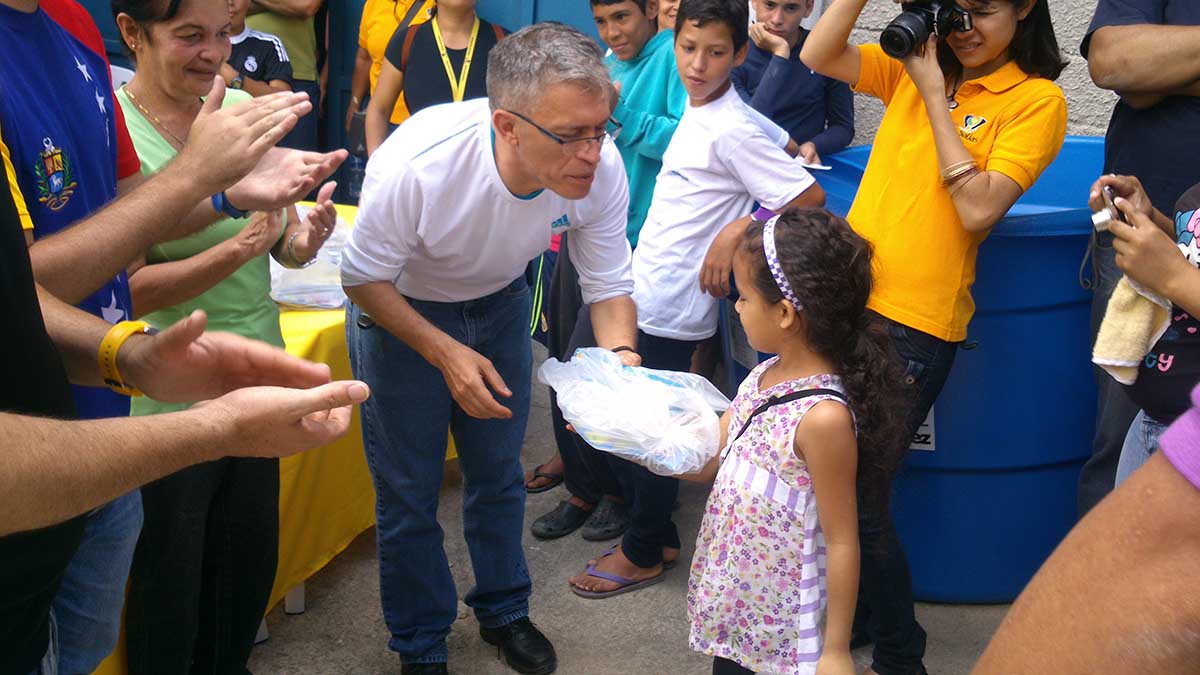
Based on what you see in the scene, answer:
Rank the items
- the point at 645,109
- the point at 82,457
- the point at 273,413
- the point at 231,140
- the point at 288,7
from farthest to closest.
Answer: the point at 288,7 < the point at 645,109 < the point at 231,140 < the point at 273,413 < the point at 82,457

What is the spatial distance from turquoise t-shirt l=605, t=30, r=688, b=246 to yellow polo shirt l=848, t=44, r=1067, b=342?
41.0 inches

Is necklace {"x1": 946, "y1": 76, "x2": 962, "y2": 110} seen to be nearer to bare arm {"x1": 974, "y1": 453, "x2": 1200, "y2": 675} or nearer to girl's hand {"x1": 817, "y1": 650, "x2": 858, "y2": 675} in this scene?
girl's hand {"x1": 817, "y1": 650, "x2": 858, "y2": 675}

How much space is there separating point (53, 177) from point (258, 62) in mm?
3951

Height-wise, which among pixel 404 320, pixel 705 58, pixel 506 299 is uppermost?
pixel 705 58

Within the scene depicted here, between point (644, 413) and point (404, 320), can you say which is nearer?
point (644, 413)

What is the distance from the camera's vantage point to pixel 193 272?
7.82 ft

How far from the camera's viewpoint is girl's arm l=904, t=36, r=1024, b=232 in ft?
8.38

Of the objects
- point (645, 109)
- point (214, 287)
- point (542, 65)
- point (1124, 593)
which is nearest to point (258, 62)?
point (645, 109)

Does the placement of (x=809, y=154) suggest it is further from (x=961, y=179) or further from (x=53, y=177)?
(x=53, y=177)

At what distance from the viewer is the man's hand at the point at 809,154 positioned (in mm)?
3708

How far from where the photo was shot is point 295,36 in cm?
627

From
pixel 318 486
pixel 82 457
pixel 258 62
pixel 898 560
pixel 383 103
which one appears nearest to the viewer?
pixel 82 457

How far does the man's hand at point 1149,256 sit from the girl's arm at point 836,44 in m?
1.09

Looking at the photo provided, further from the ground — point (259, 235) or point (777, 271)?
point (777, 271)
